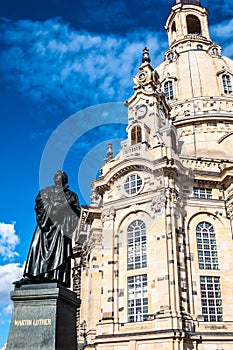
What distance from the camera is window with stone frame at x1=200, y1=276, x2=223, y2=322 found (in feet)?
96.7

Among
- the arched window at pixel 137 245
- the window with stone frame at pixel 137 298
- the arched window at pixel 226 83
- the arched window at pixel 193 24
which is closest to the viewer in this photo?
the window with stone frame at pixel 137 298

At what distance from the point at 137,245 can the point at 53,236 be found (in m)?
21.3

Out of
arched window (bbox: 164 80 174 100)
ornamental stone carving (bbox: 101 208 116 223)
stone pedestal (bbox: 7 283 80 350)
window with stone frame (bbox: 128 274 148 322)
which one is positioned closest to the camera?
stone pedestal (bbox: 7 283 80 350)

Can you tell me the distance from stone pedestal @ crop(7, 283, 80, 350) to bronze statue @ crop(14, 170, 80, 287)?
41cm

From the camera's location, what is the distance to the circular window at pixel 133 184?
1325 inches

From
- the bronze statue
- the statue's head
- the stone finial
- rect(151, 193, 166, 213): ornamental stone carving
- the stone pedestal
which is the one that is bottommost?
the stone pedestal

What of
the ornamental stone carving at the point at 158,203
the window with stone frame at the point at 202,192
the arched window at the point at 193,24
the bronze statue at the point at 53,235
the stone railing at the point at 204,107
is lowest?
the bronze statue at the point at 53,235

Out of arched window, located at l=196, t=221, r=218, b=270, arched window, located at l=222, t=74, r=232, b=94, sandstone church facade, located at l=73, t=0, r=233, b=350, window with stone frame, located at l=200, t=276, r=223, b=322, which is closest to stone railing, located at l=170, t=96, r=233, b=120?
arched window, located at l=222, t=74, r=232, b=94

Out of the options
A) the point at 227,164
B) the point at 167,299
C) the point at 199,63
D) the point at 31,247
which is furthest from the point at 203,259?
the point at 199,63

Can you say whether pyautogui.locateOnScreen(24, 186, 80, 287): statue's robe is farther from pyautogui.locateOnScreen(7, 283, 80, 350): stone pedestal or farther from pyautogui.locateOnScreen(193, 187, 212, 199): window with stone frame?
pyautogui.locateOnScreen(193, 187, 212, 199): window with stone frame

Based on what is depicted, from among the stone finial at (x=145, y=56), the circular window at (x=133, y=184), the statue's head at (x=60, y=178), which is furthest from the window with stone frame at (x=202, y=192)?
the statue's head at (x=60, y=178)

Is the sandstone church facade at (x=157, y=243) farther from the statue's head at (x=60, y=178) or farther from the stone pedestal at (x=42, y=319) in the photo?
the statue's head at (x=60, y=178)

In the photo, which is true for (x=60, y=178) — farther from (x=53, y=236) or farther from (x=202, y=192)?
(x=202, y=192)

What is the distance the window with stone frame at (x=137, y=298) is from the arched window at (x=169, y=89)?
2904 centimetres
